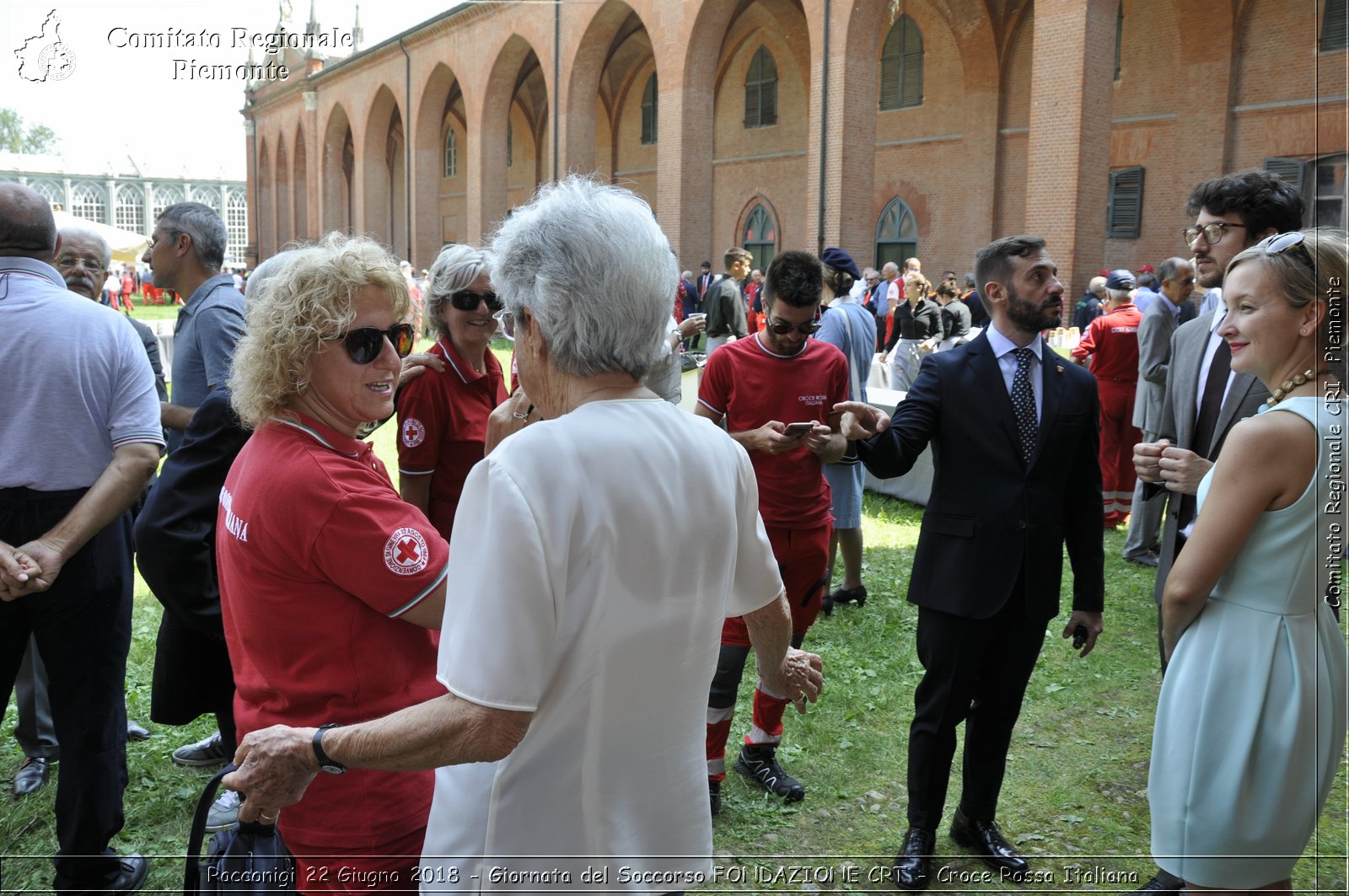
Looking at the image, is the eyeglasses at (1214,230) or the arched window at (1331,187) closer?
the eyeglasses at (1214,230)

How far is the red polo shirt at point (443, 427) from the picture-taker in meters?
3.39

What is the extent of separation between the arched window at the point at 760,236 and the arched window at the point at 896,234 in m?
3.23

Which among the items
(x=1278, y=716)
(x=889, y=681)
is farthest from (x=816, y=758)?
(x=1278, y=716)

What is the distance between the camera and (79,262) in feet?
14.7

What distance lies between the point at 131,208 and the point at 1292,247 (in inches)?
2982

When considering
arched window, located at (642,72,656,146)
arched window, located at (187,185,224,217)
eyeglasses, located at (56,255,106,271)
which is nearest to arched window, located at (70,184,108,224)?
arched window, located at (187,185,224,217)

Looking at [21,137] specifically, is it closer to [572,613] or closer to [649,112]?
[649,112]

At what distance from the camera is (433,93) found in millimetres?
31625

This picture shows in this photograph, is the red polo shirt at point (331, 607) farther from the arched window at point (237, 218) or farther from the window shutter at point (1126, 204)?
the arched window at point (237, 218)

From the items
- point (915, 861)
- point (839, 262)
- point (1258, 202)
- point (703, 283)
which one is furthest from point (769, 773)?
point (703, 283)

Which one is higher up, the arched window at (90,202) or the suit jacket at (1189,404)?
the arched window at (90,202)

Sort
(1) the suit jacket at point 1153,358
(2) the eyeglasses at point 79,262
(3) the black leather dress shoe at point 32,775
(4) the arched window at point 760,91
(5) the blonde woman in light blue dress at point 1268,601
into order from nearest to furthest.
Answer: (5) the blonde woman in light blue dress at point 1268,601 → (3) the black leather dress shoe at point 32,775 → (2) the eyeglasses at point 79,262 → (1) the suit jacket at point 1153,358 → (4) the arched window at point 760,91

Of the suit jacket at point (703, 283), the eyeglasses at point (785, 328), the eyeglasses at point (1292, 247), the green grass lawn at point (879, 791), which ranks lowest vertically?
the green grass lawn at point (879, 791)

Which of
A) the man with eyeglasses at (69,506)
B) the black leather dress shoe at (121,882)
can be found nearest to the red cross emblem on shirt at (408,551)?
the man with eyeglasses at (69,506)
